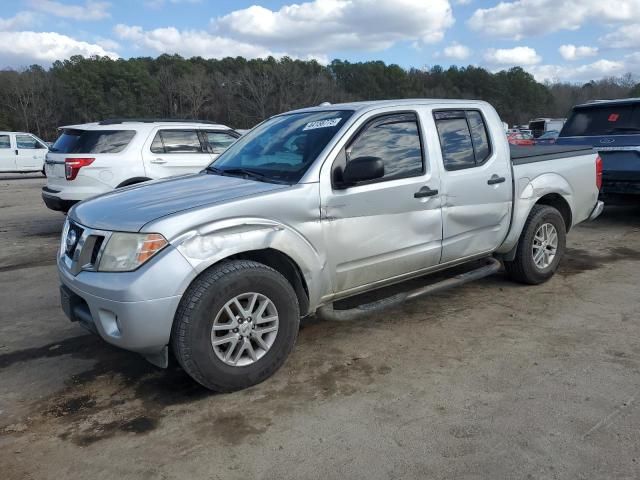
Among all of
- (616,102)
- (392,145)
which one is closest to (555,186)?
(392,145)

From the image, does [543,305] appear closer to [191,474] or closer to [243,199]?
[243,199]

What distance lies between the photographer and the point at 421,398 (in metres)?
3.30

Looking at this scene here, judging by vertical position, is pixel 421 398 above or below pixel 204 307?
below

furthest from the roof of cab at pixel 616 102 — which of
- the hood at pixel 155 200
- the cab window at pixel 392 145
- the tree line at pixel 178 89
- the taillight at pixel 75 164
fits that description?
the tree line at pixel 178 89

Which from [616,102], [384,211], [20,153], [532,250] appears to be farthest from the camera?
[20,153]

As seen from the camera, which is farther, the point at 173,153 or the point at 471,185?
the point at 173,153

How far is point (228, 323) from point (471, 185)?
2.41m

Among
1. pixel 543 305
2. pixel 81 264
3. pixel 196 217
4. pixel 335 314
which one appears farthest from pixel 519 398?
pixel 81 264

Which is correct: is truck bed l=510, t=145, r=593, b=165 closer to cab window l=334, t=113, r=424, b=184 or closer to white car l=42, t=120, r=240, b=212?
cab window l=334, t=113, r=424, b=184

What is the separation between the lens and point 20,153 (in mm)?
20047

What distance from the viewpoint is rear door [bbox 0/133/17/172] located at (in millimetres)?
19772

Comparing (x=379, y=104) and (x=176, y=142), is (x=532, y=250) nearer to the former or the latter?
(x=379, y=104)

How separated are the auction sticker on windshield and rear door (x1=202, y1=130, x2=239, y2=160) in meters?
5.17

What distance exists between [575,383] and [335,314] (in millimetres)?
1595
